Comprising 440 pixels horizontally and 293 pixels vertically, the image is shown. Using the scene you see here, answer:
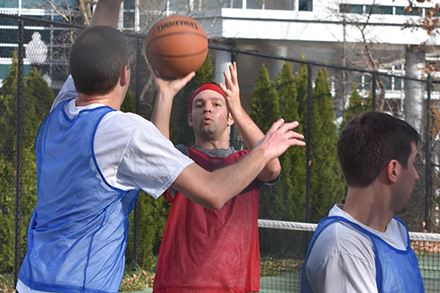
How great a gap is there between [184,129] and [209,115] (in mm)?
3840

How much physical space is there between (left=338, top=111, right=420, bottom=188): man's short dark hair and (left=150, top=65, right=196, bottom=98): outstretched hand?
3.97ft

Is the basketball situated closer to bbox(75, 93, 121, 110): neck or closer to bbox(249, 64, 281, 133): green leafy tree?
bbox(75, 93, 121, 110): neck

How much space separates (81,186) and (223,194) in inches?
22.7

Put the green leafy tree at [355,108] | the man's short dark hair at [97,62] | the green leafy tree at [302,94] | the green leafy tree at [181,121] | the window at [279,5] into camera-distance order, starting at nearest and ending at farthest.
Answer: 1. the man's short dark hair at [97,62]
2. the green leafy tree at [181,121]
3. the green leafy tree at [302,94]
4. the green leafy tree at [355,108]
5. the window at [279,5]

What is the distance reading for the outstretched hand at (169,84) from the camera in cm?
274

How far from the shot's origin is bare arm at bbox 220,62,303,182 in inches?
114

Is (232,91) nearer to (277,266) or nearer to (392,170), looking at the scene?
(392,170)

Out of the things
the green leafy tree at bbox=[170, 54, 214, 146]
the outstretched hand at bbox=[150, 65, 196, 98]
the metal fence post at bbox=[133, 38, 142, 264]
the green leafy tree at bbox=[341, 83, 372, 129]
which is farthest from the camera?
the green leafy tree at bbox=[341, 83, 372, 129]

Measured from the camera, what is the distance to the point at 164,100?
2.66 meters

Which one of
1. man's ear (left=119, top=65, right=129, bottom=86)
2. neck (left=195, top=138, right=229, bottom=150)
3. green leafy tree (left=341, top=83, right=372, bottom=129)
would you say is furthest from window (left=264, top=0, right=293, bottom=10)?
man's ear (left=119, top=65, right=129, bottom=86)

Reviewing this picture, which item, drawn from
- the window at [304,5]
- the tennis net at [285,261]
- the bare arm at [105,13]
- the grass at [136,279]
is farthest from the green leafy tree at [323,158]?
the window at [304,5]

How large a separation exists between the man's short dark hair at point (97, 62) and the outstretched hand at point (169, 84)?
66 centimetres

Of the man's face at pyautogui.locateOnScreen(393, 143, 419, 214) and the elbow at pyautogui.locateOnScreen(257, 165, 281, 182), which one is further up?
the man's face at pyautogui.locateOnScreen(393, 143, 419, 214)

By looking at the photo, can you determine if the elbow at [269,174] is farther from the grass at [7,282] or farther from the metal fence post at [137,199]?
the grass at [7,282]
